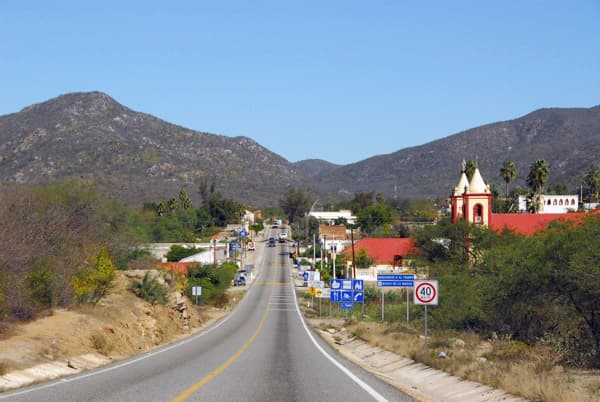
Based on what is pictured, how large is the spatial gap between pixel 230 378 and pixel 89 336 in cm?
1275

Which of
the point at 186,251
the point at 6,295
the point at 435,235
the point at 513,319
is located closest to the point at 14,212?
the point at 6,295

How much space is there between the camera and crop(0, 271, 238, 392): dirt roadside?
70.1 feet

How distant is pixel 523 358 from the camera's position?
20.1 m

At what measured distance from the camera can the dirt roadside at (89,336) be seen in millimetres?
21364

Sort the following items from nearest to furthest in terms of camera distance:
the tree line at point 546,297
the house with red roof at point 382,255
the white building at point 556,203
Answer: the tree line at point 546,297 → the house with red roof at point 382,255 → the white building at point 556,203

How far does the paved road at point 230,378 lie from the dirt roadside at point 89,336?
5.63 feet

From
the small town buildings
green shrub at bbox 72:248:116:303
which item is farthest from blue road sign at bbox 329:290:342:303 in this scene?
the small town buildings

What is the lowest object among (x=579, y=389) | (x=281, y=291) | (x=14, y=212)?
(x=281, y=291)

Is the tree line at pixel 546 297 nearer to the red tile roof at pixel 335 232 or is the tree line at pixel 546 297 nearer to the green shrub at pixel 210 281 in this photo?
the green shrub at pixel 210 281

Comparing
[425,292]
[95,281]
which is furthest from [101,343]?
[425,292]

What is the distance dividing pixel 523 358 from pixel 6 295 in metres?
17.7

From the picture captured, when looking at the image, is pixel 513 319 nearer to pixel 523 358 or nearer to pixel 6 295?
pixel 523 358

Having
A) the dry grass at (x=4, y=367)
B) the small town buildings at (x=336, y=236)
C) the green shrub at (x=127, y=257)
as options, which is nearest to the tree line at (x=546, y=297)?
the dry grass at (x=4, y=367)

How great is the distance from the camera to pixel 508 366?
17.6m
